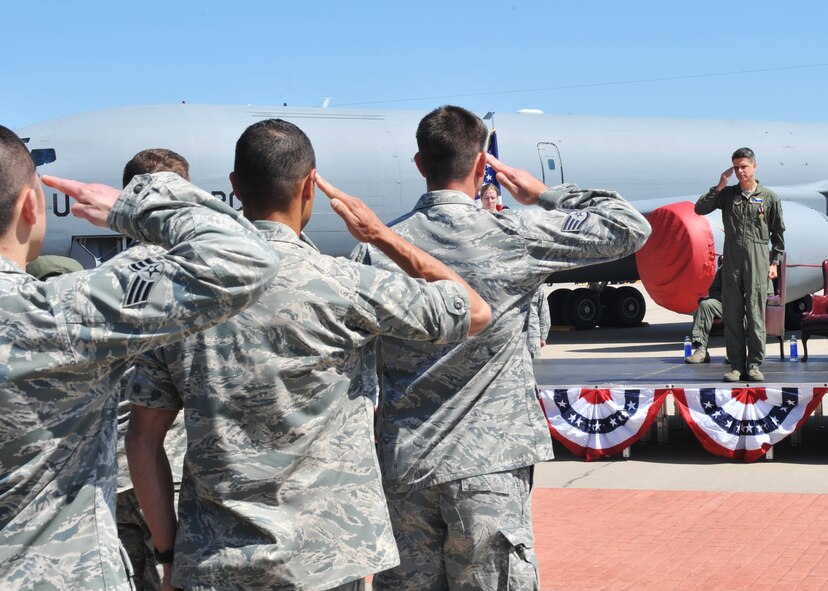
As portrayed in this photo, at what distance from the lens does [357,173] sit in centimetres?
1571

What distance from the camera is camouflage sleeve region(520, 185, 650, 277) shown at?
10.1ft

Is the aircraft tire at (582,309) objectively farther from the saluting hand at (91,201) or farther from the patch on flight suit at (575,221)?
the saluting hand at (91,201)

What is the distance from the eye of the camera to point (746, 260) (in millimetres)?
8406

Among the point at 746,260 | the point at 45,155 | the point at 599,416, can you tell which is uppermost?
the point at 45,155

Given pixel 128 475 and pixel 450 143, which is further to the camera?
pixel 128 475

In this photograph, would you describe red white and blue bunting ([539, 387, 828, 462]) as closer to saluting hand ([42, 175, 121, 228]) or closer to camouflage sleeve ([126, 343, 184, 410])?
camouflage sleeve ([126, 343, 184, 410])

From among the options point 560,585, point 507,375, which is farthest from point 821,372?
point 507,375

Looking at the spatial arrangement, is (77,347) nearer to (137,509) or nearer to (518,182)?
(137,509)

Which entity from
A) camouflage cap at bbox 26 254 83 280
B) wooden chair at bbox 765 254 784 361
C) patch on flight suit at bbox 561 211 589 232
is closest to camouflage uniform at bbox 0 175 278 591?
patch on flight suit at bbox 561 211 589 232

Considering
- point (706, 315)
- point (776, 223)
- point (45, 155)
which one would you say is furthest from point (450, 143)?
point (45, 155)

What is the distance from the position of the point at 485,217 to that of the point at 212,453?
116 centimetres

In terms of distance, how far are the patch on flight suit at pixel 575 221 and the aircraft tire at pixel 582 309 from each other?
1703 cm

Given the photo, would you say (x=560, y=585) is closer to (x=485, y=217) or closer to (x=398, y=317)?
(x=485, y=217)

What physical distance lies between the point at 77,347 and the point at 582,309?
18.6 m
